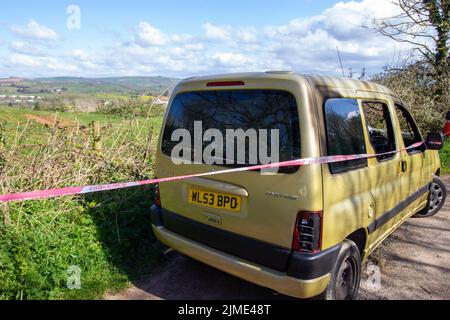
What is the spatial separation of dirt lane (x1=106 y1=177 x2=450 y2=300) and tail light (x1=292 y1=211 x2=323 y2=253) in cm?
104

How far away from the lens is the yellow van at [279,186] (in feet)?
8.18

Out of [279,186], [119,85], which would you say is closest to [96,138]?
[279,186]

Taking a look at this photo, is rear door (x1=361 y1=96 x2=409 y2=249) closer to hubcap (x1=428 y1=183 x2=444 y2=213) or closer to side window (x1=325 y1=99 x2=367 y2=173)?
side window (x1=325 y1=99 x2=367 y2=173)

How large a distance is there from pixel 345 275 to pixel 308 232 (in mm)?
859

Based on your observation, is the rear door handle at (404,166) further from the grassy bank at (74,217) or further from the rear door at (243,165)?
the grassy bank at (74,217)

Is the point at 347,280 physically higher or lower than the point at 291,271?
lower

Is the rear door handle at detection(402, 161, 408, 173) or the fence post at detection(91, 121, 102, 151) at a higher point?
the fence post at detection(91, 121, 102, 151)

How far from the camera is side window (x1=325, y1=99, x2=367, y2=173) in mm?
2676

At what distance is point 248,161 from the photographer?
272cm

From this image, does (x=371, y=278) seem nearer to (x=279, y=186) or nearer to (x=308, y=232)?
(x=308, y=232)

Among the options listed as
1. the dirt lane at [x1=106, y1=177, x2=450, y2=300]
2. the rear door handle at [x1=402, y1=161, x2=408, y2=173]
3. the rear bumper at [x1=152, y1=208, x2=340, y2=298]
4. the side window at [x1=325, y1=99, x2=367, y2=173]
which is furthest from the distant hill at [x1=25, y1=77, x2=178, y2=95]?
the rear door handle at [x1=402, y1=161, x2=408, y2=173]

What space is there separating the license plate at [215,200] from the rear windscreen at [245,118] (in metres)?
0.27

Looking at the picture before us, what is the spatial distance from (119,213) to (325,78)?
2932 millimetres

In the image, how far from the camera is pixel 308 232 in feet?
8.09
